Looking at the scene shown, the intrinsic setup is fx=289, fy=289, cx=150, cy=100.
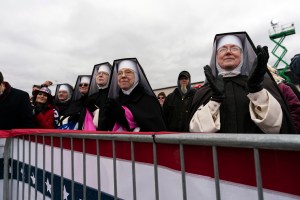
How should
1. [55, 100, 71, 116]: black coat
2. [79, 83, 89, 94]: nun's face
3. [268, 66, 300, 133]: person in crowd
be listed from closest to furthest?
1. [268, 66, 300, 133]: person in crowd
2. [79, 83, 89, 94]: nun's face
3. [55, 100, 71, 116]: black coat

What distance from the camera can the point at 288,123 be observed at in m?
2.15

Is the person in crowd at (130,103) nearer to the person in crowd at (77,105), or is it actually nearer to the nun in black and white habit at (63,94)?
the person in crowd at (77,105)

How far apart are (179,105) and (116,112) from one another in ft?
7.94

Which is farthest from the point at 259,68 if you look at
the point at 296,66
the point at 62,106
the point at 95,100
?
the point at 62,106

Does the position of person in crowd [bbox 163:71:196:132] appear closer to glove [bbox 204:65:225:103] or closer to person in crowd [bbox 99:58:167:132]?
person in crowd [bbox 99:58:167:132]

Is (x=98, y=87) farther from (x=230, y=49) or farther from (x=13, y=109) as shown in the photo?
(x=230, y=49)

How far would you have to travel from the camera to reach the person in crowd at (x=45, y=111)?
16.4ft

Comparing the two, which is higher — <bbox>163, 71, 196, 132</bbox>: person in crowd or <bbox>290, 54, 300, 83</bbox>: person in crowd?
<bbox>290, 54, 300, 83</bbox>: person in crowd

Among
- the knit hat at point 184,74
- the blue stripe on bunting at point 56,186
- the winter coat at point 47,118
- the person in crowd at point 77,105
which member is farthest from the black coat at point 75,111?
the knit hat at point 184,74

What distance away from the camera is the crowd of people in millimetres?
2056

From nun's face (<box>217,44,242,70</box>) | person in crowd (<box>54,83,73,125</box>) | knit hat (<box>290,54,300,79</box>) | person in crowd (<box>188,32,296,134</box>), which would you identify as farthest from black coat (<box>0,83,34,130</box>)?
knit hat (<box>290,54,300,79</box>)

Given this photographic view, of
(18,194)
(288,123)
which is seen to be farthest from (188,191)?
(18,194)

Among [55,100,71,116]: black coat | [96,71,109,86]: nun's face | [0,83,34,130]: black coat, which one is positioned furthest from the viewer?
[55,100,71,116]: black coat

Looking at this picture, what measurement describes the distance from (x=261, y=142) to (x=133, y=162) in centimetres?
79
